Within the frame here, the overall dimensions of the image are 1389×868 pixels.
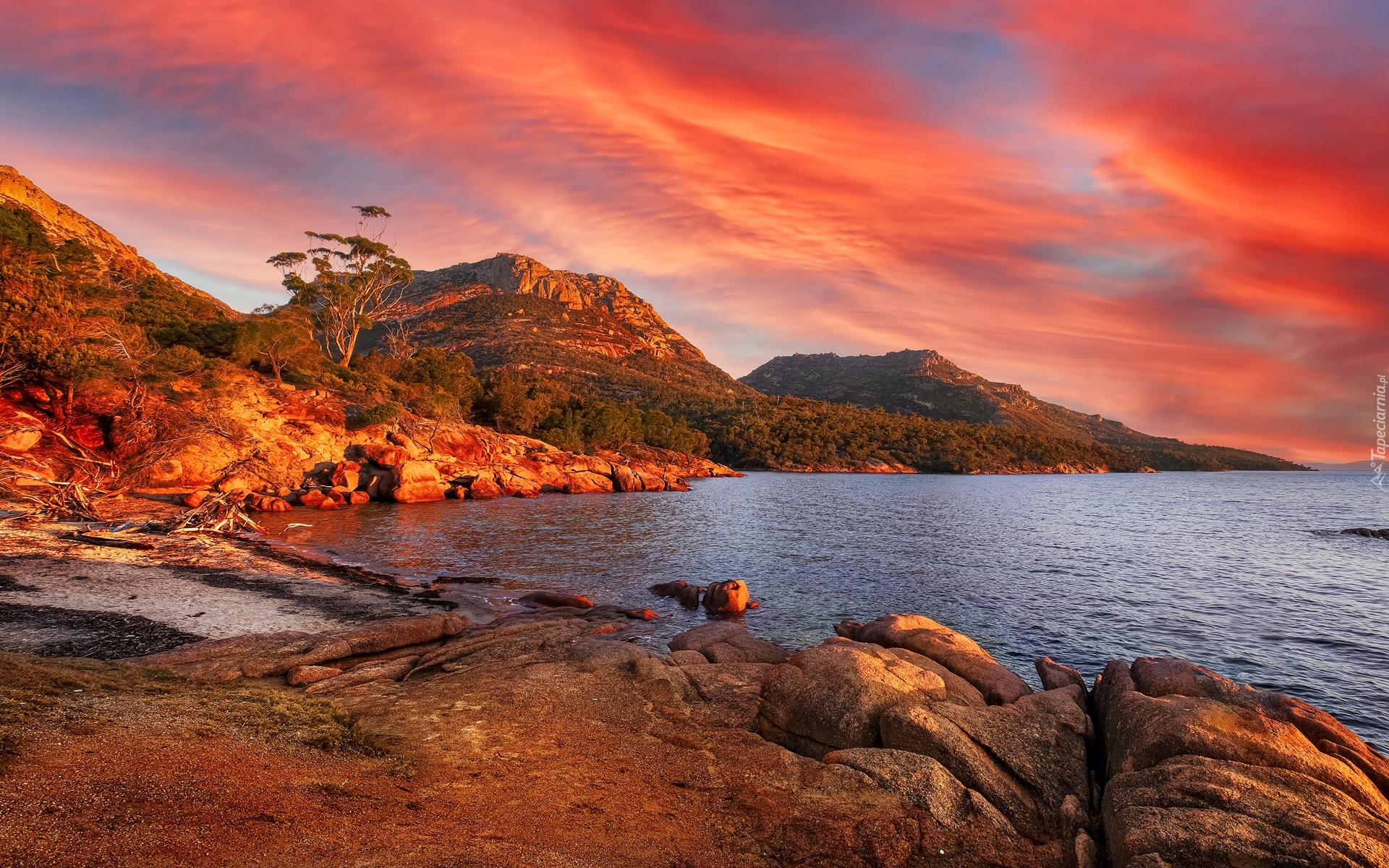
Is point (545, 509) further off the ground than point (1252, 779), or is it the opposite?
point (1252, 779)

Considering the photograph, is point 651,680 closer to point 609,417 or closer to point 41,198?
point 609,417

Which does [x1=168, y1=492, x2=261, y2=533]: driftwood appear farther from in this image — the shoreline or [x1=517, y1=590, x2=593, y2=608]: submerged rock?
[x1=517, y1=590, x2=593, y2=608]: submerged rock

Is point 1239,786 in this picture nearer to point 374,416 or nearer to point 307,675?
point 307,675

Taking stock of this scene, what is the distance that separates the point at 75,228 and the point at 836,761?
527 ft

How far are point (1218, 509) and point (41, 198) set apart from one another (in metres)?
194

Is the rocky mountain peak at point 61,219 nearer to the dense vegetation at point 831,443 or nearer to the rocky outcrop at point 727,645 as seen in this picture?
the rocky outcrop at point 727,645

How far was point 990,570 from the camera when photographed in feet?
110

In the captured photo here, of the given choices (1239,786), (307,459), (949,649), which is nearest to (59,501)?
(307,459)

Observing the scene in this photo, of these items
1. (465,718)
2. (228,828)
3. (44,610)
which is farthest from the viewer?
(44,610)

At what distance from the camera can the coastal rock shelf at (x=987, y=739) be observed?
24.6 feet

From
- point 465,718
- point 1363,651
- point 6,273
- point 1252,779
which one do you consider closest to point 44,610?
point 465,718

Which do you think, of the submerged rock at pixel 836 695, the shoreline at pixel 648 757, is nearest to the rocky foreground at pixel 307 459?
the shoreline at pixel 648 757

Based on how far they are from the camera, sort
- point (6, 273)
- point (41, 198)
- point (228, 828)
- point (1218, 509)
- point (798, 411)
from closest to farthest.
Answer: point (228, 828) → point (6, 273) → point (1218, 509) → point (41, 198) → point (798, 411)

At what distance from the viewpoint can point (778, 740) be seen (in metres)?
11.0
